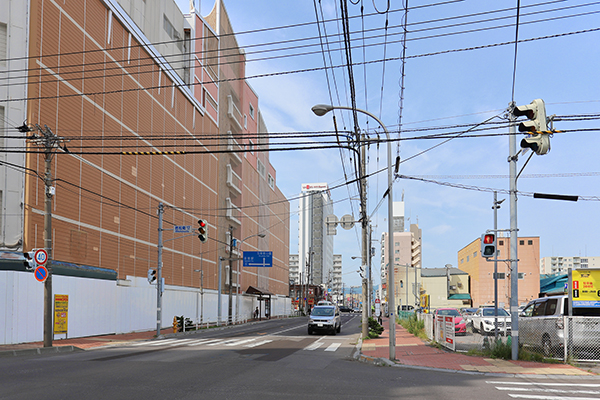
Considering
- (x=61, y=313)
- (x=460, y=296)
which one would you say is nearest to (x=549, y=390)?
(x=61, y=313)

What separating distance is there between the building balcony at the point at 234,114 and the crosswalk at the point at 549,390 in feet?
186

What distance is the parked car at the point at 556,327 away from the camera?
1571cm

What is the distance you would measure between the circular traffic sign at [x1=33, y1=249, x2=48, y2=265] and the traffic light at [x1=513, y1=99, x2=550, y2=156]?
18733mm

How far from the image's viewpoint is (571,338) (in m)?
15.9

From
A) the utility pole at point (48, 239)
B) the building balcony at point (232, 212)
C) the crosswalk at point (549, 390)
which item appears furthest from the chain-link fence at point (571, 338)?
the building balcony at point (232, 212)

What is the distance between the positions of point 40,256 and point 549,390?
19.3 meters

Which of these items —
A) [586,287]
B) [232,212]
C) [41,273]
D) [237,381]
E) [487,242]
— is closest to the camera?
[237,381]

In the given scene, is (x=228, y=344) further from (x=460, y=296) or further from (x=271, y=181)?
(x=271, y=181)

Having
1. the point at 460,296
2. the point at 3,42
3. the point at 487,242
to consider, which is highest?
the point at 3,42

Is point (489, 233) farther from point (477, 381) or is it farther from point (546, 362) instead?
point (477, 381)

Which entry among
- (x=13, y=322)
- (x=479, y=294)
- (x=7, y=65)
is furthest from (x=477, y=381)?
(x=479, y=294)

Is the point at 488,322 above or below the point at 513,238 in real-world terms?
below

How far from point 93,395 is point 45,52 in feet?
79.0

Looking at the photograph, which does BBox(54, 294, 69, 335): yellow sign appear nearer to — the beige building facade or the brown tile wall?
the brown tile wall
